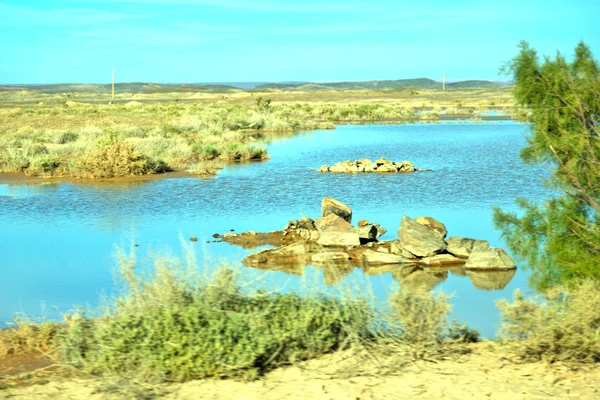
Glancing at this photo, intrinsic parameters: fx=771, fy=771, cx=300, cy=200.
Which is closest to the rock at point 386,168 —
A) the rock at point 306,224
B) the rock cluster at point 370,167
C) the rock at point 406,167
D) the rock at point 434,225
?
the rock cluster at point 370,167

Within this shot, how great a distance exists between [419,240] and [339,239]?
1676 mm

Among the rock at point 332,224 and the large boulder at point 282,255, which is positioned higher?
the rock at point 332,224

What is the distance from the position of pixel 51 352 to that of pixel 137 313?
53.5 inches

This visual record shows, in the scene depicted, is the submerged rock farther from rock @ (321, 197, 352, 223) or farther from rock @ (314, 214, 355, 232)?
rock @ (321, 197, 352, 223)

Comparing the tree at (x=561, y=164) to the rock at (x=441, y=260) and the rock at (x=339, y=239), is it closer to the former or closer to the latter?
the rock at (x=441, y=260)

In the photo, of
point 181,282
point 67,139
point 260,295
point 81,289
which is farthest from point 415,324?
point 67,139

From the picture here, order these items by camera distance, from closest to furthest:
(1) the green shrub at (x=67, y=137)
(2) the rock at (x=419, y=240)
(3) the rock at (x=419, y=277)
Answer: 1. (3) the rock at (x=419, y=277)
2. (2) the rock at (x=419, y=240)
3. (1) the green shrub at (x=67, y=137)

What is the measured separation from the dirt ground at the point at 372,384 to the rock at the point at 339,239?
25.0 feet

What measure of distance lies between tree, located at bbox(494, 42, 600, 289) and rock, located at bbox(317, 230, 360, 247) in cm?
527

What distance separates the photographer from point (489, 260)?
43.8 ft

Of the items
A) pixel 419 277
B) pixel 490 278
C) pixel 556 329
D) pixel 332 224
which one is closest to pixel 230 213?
pixel 332 224

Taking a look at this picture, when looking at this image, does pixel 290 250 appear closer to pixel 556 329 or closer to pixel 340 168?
pixel 556 329

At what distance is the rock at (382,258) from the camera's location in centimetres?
1392

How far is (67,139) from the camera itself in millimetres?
35562
